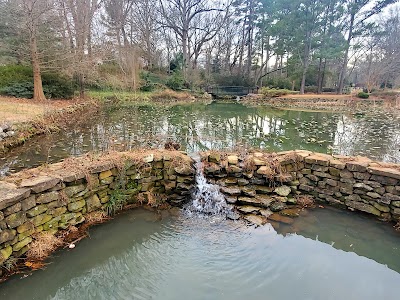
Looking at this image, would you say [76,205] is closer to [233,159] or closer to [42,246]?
[42,246]

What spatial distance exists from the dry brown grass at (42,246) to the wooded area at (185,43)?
11978mm

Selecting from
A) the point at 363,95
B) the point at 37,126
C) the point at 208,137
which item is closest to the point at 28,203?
the point at 208,137

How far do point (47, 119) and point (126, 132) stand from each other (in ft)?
9.98

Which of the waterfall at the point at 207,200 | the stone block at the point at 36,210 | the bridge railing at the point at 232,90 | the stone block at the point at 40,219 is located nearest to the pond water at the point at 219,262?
the waterfall at the point at 207,200

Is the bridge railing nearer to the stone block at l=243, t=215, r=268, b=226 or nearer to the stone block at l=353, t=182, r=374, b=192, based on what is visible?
the stone block at l=353, t=182, r=374, b=192

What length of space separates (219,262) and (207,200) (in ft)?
5.03

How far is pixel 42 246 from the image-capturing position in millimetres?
3322

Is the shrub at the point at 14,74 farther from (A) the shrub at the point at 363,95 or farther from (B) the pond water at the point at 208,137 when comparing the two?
(A) the shrub at the point at 363,95

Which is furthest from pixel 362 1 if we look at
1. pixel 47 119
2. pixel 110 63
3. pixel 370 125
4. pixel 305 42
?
pixel 47 119

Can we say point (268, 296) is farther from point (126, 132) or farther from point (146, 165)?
point (126, 132)

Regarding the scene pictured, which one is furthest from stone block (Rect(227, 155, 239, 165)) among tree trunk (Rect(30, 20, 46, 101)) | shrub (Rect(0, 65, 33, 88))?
shrub (Rect(0, 65, 33, 88))

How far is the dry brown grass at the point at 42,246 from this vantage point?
128 inches

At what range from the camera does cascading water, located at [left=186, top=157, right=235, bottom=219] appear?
4523mm

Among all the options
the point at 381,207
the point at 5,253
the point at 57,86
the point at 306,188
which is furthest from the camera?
the point at 57,86
